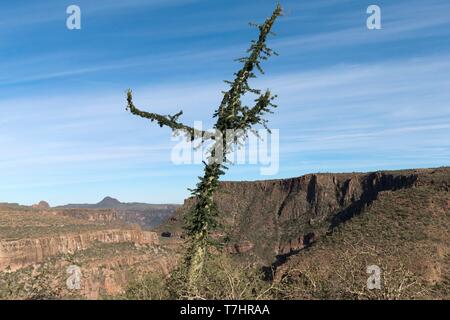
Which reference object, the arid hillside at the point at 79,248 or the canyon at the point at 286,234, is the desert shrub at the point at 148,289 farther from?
the arid hillside at the point at 79,248

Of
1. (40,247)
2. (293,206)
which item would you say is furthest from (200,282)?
(293,206)

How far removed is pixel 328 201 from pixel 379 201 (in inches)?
1981

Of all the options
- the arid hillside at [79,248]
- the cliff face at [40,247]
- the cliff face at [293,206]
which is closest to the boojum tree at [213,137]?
the arid hillside at [79,248]

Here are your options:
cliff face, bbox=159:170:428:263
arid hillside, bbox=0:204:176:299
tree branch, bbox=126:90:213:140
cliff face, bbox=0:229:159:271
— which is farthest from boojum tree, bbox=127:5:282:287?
cliff face, bbox=159:170:428:263

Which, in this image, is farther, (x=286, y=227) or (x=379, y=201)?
(x=286, y=227)

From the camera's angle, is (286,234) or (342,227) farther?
(286,234)

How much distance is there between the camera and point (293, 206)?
13512cm

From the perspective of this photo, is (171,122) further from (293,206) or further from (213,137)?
(293,206)

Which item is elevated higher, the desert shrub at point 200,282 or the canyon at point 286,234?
the desert shrub at point 200,282

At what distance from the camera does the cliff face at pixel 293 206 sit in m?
114

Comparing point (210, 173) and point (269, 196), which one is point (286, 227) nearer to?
point (269, 196)

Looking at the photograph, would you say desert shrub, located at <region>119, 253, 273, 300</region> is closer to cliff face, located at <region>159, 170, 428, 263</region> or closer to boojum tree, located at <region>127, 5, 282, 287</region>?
boojum tree, located at <region>127, 5, 282, 287</region>

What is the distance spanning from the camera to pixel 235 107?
17641mm
